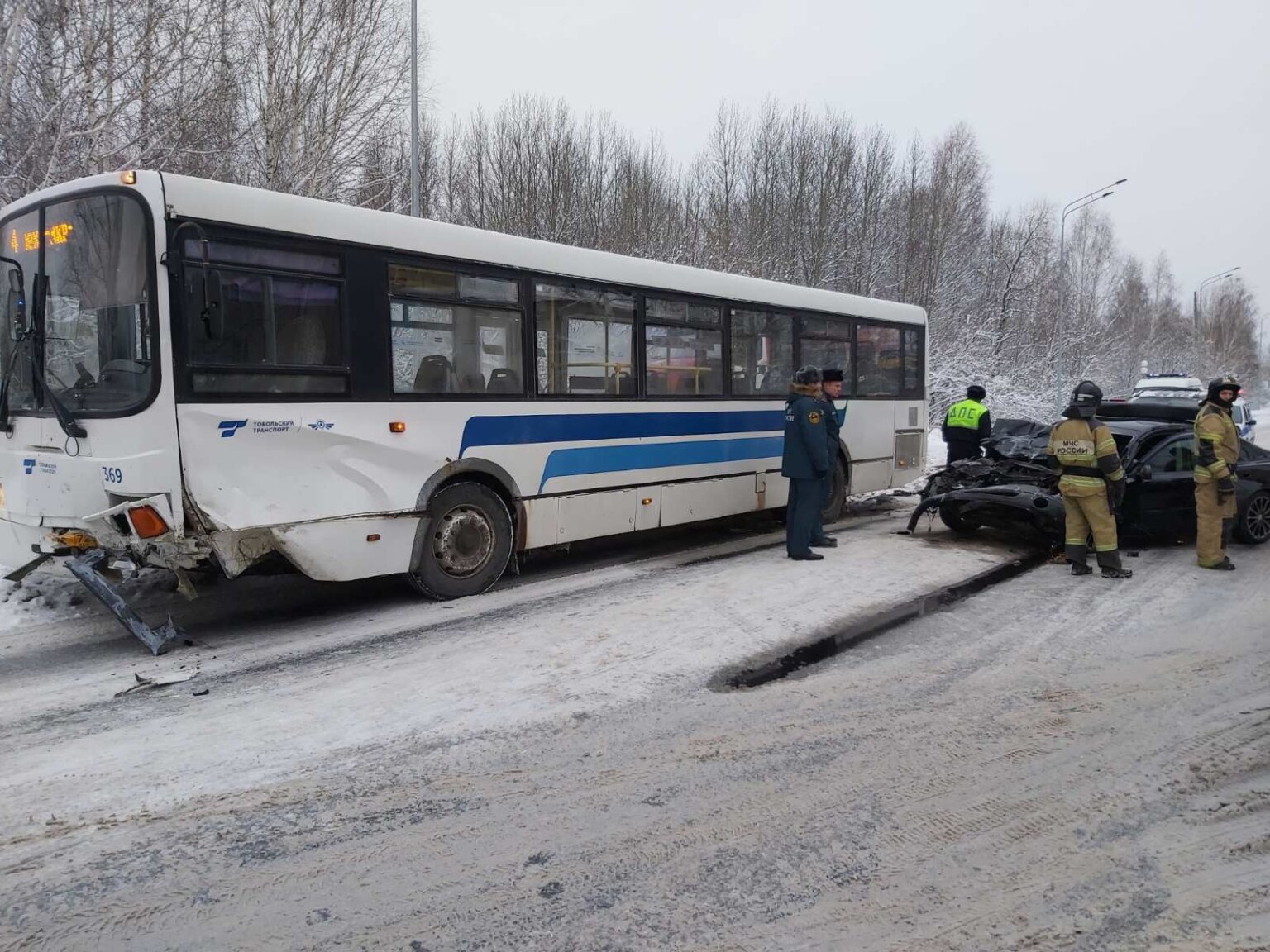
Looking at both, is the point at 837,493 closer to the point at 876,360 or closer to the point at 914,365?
the point at 876,360

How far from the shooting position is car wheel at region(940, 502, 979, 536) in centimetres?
975

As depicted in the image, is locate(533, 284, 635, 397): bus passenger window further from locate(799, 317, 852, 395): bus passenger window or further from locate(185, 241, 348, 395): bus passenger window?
locate(799, 317, 852, 395): bus passenger window

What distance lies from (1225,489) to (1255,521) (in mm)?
1800

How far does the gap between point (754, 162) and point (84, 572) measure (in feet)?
103

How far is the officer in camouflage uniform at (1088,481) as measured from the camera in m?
8.09

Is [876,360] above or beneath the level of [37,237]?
beneath

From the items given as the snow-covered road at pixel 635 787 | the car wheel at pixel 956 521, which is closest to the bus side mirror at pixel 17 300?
the snow-covered road at pixel 635 787

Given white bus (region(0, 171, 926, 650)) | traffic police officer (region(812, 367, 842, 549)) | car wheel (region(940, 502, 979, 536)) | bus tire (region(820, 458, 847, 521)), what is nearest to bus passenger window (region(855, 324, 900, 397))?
bus tire (region(820, 458, 847, 521))

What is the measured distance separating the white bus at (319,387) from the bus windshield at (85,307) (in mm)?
16

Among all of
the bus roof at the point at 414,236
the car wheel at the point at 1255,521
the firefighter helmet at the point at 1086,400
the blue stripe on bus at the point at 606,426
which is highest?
the bus roof at the point at 414,236

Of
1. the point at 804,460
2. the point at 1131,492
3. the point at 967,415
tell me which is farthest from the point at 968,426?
the point at 804,460

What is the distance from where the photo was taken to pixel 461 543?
7.28m

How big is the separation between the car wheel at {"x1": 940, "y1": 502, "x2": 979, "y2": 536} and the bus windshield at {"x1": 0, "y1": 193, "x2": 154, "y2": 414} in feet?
25.6

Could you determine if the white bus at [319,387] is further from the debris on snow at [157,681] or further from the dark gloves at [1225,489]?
the dark gloves at [1225,489]
